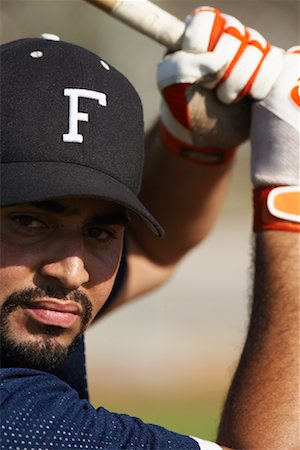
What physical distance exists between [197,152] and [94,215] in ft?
2.73

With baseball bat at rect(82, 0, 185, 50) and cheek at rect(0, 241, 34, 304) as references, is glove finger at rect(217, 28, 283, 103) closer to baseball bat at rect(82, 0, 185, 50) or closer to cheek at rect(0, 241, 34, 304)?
baseball bat at rect(82, 0, 185, 50)

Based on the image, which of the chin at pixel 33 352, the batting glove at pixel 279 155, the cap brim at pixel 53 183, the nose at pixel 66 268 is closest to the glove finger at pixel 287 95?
the batting glove at pixel 279 155

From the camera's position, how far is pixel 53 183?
5.90ft

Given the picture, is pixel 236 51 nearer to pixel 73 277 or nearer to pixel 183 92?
pixel 183 92

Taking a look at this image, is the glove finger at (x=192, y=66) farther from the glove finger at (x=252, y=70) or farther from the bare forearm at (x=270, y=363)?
the bare forearm at (x=270, y=363)

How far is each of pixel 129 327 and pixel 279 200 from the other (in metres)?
6.75

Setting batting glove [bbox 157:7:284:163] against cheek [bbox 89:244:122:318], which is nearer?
cheek [bbox 89:244:122:318]

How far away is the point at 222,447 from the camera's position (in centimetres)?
196

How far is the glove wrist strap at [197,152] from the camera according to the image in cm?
266

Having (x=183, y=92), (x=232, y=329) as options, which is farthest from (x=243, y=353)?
(x=232, y=329)

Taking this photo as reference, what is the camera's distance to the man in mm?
1811

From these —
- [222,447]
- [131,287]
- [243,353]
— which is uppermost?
[131,287]

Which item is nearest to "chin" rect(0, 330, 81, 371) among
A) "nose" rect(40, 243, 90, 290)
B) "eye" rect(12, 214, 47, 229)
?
"nose" rect(40, 243, 90, 290)

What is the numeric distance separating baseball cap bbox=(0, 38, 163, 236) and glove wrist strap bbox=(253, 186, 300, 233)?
41 cm
